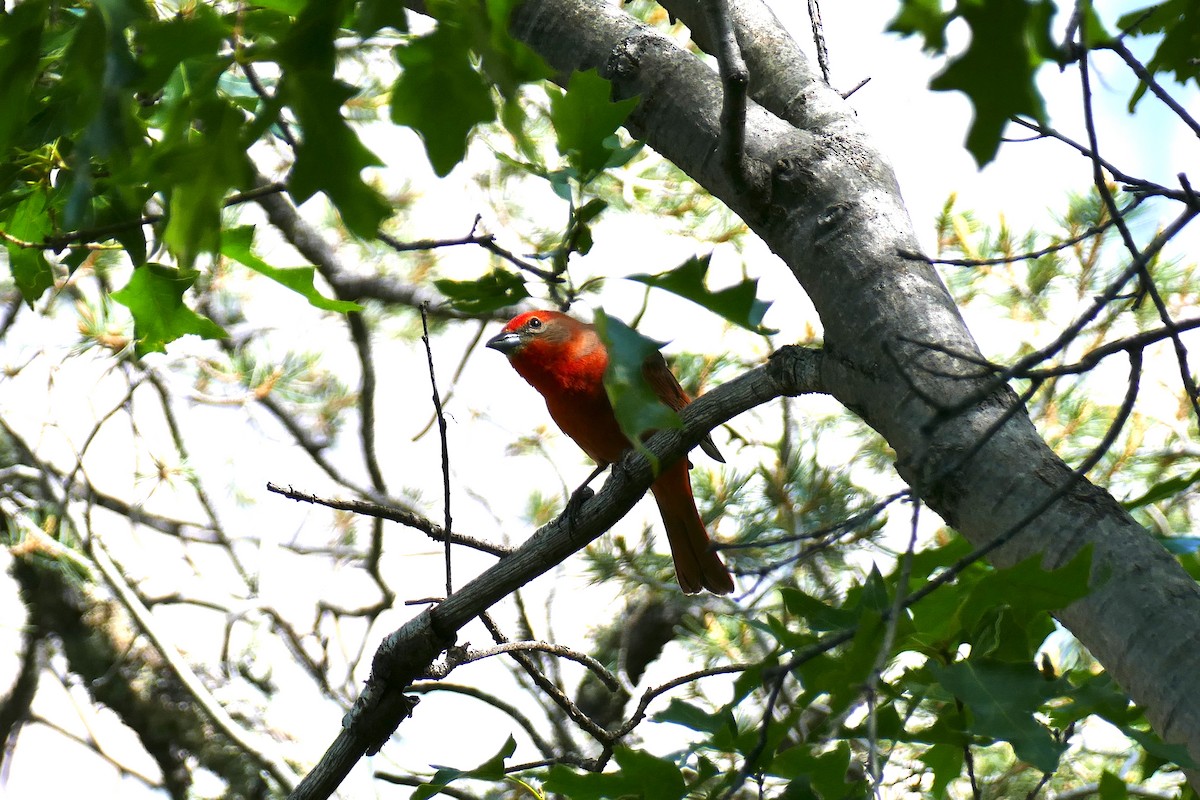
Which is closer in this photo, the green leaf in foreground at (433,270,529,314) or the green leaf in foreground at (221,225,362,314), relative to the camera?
the green leaf in foreground at (433,270,529,314)

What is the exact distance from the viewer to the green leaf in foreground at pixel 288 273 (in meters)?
1.92

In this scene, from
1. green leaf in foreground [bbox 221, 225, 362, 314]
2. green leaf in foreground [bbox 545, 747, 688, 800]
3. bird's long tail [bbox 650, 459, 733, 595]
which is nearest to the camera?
green leaf in foreground [bbox 545, 747, 688, 800]

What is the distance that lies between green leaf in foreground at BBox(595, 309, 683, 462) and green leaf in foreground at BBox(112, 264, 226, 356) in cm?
120

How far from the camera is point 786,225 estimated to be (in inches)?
79.1

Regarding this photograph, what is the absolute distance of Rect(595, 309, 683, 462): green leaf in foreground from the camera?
3.59 feet

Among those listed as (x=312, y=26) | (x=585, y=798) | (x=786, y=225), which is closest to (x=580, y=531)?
(x=585, y=798)

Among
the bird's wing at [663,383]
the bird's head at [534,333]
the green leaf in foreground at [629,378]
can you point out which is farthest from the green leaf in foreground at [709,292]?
the bird's head at [534,333]

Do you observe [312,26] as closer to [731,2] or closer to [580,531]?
[580,531]

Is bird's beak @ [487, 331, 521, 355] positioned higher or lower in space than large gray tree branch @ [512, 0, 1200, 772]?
higher

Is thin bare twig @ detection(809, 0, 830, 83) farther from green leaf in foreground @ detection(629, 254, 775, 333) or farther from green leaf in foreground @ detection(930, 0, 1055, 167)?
green leaf in foreground @ detection(930, 0, 1055, 167)

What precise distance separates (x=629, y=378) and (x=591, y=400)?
8.94ft

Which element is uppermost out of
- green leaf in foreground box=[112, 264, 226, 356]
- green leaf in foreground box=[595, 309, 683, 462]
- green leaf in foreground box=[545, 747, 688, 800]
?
green leaf in foreground box=[112, 264, 226, 356]

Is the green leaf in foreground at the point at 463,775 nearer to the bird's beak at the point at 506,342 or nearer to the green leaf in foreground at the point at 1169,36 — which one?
the green leaf in foreground at the point at 1169,36

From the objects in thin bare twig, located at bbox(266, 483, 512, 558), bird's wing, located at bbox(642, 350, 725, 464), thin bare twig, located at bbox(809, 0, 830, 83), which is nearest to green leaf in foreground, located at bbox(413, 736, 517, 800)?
thin bare twig, located at bbox(266, 483, 512, 558)
